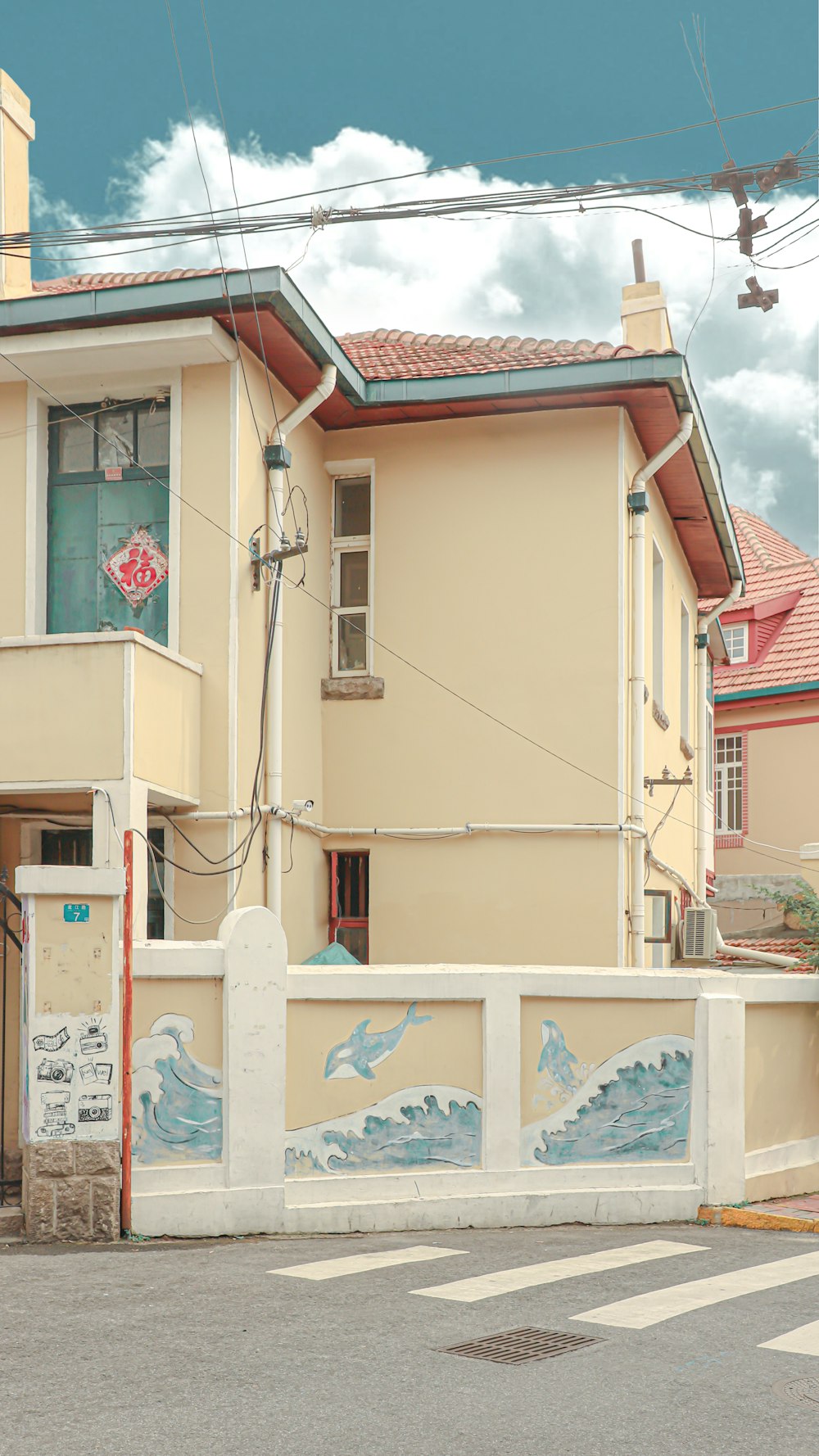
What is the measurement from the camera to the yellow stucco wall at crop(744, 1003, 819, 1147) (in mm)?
11727

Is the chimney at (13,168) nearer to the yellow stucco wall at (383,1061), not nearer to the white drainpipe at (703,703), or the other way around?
the yellow stucco wall at (383,1061)

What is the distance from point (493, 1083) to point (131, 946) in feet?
9.14

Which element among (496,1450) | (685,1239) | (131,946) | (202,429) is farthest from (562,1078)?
(202,429)

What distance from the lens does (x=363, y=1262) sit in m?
8.59

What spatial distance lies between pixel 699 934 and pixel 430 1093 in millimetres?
7303

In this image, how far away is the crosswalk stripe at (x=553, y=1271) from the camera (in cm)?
776

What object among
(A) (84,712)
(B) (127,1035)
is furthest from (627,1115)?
(A) (84,712)

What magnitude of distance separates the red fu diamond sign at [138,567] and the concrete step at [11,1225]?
19.3 ft

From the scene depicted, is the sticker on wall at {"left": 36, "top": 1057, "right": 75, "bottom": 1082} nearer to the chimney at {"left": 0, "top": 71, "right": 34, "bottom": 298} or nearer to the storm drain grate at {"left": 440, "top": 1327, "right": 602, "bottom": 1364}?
the storm drain grate at {"left": 440, "top": 1327, "right": 602, "bottom": 1364}

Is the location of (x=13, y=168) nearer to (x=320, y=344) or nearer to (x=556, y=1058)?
(x=320, y=344)

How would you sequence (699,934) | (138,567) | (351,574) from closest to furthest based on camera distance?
(138,567), (351,574), (699,934)

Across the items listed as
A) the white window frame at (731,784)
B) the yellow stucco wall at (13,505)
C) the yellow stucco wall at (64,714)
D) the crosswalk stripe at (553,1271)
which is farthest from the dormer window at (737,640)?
the crosswalk stripe at (553,1271)

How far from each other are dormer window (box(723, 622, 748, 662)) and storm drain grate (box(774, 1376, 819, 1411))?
2462cm

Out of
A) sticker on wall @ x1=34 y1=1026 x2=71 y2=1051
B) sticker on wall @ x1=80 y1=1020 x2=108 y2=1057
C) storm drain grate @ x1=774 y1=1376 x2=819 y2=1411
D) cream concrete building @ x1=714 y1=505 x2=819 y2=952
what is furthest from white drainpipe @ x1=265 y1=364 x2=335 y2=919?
cream concrete building @ x1=714 y1=505 x2=819 y2=952
